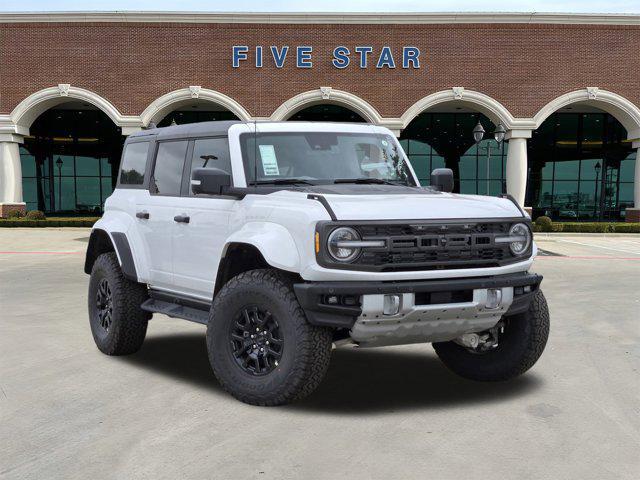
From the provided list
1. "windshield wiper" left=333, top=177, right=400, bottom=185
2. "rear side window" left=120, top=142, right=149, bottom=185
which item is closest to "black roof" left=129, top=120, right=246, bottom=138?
"rear side window" left=120, top=142, right=149, bottom=185

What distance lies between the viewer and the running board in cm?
632

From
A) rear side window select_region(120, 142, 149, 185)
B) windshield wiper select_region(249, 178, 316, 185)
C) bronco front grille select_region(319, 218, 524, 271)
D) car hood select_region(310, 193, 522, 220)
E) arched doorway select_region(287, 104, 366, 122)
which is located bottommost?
bronco front grille select_region(319, 218, 524, 271)

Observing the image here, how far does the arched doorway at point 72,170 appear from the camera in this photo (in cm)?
4784

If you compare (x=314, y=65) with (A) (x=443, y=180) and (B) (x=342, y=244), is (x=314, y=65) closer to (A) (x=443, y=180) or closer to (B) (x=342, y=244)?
(A) (x=443, y=180)

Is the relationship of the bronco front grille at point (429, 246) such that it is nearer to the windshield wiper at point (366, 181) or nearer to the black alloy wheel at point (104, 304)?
the windshield wiper at point (366, 181)

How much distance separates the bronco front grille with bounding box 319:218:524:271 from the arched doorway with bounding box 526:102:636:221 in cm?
4258

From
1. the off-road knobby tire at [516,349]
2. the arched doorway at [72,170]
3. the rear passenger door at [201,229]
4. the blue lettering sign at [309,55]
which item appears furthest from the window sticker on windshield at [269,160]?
the arched doorway at [72,170]

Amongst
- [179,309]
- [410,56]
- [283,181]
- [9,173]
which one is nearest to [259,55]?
[410,56]

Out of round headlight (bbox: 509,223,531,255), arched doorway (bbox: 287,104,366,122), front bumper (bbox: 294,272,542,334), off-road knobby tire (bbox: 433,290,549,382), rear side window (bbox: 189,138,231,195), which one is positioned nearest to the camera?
front bumper (bbox: 294,272,542,334)

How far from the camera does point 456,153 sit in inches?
1791

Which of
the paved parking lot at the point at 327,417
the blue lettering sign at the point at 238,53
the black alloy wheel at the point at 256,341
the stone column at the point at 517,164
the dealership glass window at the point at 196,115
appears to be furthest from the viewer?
the dealership glass window at the point at 196,115

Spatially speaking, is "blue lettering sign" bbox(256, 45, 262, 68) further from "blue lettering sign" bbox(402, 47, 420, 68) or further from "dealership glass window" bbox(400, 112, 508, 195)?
"dealership glass window" bbox(400, 112, 508, 195)

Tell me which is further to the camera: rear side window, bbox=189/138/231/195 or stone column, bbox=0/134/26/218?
stone column, bbox=0/134/26/218

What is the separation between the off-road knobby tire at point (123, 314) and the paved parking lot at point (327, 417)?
13 cm
